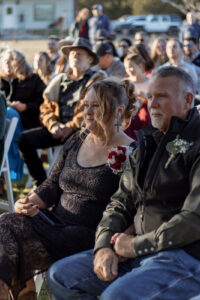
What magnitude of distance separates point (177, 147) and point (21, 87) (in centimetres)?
474

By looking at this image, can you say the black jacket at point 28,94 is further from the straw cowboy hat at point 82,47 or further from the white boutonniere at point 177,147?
the white boutonniere at point 177,147

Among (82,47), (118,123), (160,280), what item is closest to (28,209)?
(118,123)

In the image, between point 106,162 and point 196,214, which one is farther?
point 106,162

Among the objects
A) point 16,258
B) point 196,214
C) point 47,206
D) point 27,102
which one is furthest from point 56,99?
point 196,214

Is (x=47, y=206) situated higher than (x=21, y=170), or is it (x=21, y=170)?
(x=47, y=206)

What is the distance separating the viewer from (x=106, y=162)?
10.0ft

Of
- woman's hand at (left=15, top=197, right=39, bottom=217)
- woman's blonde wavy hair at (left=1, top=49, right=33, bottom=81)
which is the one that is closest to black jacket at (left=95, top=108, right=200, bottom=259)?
woman's hand at (left=15, top=197, right=39, bottom=217)

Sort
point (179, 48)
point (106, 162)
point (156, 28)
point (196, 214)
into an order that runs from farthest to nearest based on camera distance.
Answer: point (156, 28) → point (179, 48) → point (106, 162) → point (196, 214)

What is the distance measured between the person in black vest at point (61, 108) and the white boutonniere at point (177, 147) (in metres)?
3.29

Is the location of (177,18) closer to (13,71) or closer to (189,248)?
(13,71)

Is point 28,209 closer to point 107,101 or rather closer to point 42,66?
point 107,101

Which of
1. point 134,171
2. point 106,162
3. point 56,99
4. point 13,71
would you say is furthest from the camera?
point 13,71

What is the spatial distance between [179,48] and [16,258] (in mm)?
6096

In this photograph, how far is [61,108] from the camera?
599 cm
